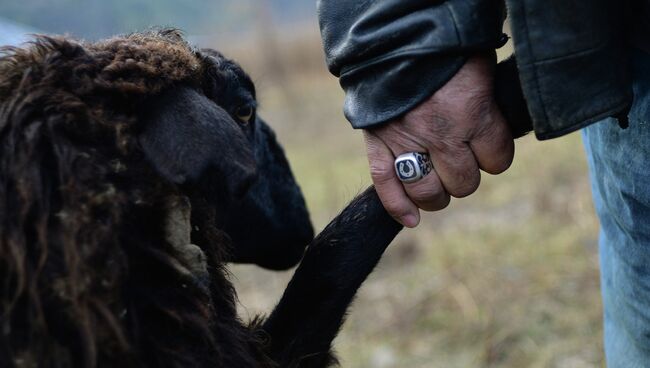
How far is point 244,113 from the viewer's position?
7.35 feet

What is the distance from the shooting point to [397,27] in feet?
5.10

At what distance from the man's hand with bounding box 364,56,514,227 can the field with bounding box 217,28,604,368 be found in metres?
1.16

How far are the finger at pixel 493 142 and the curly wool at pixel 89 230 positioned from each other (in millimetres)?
637

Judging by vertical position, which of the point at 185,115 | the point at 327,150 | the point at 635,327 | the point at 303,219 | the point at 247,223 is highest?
the point at 185,115

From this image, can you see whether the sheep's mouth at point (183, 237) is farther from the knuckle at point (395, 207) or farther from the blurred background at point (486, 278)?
the knuckle at point (395, 207)

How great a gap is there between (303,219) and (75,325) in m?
1.23

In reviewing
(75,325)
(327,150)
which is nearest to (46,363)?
(75,325)

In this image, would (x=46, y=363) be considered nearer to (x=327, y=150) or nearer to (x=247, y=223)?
(x=247, y=223)

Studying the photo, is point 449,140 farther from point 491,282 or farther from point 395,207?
point 491,282

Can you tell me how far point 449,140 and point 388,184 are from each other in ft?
0.63

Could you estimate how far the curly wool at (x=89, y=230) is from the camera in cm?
146

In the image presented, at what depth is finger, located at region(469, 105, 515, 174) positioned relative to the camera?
163 cm

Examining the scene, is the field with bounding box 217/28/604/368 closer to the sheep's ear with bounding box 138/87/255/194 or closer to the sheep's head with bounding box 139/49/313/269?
the sheep's head with bounding box 139/49/313/269

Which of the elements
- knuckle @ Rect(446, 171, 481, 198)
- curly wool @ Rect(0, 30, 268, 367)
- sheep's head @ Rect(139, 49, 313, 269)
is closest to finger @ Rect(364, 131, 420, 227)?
knuckle @ Rect(446, 171, 481, 198)
